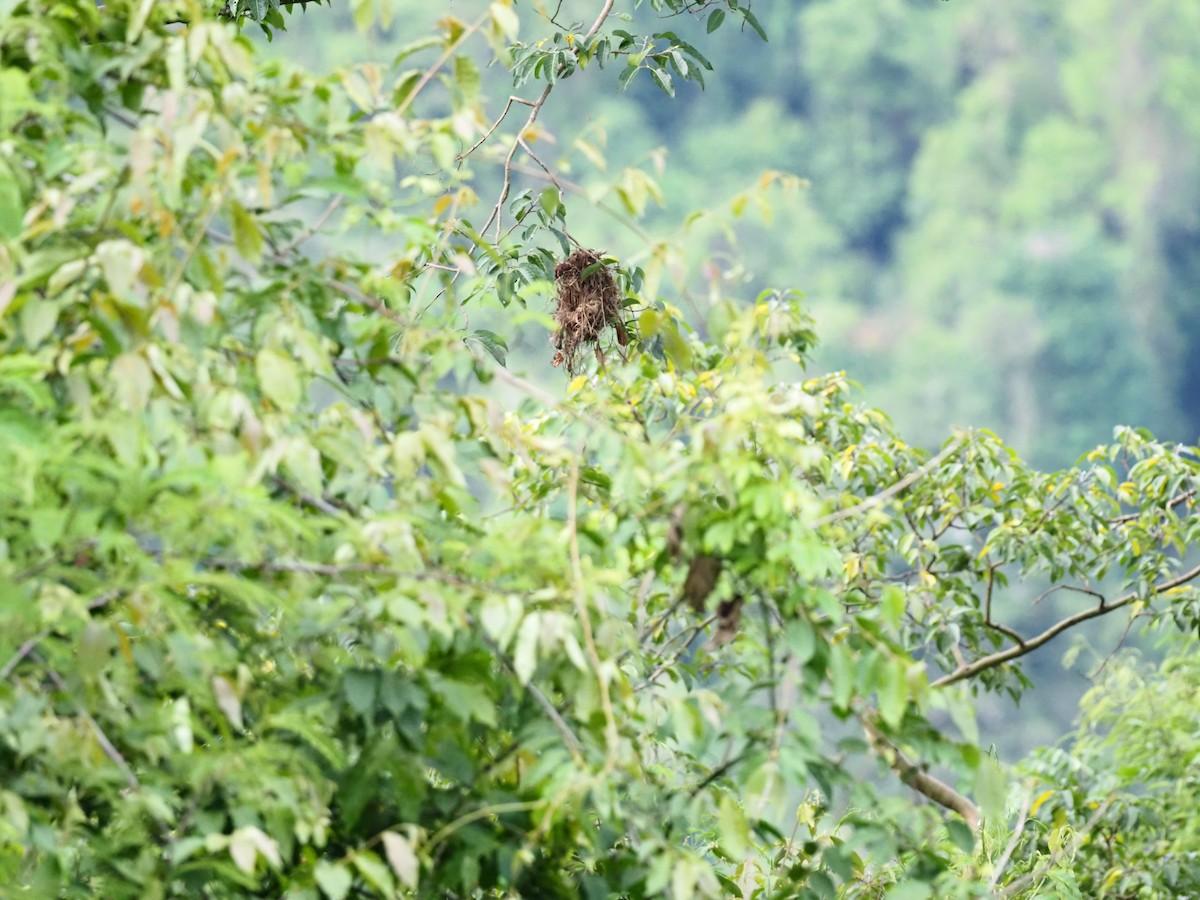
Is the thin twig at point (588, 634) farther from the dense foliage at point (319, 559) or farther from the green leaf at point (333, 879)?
→ the green leaf at point (333, 879)

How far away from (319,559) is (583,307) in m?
1.56

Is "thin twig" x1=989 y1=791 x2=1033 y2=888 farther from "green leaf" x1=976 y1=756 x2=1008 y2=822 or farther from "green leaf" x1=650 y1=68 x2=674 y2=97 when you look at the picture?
"green leaf" x1=650 y1=68 x2=674 y2=97

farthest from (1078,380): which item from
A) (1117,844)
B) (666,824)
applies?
(666,824)

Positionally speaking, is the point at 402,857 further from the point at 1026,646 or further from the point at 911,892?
the point at 1026,646

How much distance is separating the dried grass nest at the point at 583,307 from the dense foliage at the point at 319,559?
122 centimetres

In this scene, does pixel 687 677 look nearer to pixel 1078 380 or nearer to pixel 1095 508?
pixel 1095 508

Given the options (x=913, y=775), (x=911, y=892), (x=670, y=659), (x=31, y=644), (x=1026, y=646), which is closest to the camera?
(x=31, y=644)

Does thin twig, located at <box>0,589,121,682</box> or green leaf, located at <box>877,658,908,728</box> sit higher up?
green leaf, located at <box>877,658,908,728</box>

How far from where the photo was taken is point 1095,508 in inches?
132

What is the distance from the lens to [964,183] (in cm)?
3375

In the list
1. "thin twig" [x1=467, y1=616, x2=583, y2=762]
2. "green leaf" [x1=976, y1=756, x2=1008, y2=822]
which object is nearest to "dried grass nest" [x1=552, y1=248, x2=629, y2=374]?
"thin twig" [x1=467, y1=616, x2=583, y2=762]

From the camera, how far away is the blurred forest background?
29.5 metres

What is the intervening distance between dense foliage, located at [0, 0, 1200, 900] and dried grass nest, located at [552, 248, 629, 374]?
1222 millimetres

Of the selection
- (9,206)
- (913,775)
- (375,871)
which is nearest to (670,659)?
(913,775)
